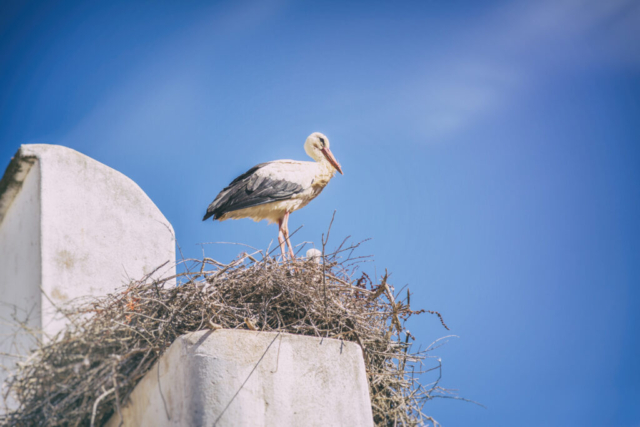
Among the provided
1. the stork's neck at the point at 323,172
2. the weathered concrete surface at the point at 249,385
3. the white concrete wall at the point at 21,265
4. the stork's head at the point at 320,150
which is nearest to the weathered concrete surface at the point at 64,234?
the white concrete wall at the point at 21,265

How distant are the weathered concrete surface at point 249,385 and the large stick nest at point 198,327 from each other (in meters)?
0.12

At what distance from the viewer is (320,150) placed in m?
7.11

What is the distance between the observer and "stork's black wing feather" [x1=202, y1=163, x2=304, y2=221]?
626 centimetres

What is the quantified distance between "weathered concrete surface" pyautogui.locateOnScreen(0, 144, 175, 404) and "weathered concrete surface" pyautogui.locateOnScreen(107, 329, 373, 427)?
2.65 ft

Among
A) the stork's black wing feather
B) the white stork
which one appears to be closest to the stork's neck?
the white stork

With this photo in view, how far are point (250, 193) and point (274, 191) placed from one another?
24 cm

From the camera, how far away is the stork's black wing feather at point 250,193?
626cm

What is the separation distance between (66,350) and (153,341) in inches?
18.1

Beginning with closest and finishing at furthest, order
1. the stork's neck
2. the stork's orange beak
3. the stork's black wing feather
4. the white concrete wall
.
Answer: the white concrete wall → the stork's black wing feather → the stork's neck → the stork's orange beak

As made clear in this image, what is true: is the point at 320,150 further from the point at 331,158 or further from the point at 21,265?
the point at 21,265

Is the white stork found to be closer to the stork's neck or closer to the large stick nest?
the stork's neck

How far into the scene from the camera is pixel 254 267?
413 centimetres

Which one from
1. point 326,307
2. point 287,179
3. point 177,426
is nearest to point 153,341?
point 177,426

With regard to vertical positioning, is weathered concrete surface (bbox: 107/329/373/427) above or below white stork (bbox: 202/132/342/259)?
below
